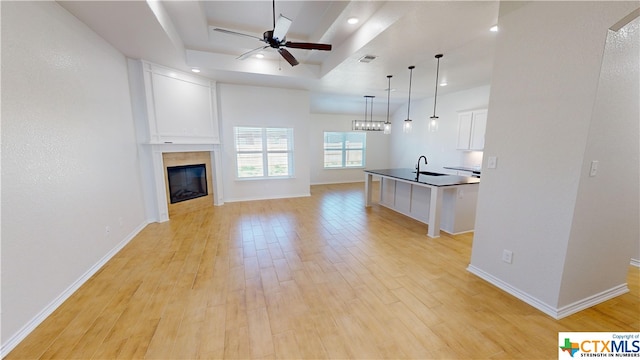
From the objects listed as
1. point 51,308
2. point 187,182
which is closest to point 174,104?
point 187,182

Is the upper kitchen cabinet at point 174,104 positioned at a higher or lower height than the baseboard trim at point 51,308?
higher

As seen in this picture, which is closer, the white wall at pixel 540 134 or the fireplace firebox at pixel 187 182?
the white wall at pixel 540 134

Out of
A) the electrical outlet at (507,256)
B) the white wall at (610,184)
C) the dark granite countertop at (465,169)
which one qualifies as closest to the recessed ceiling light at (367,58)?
the white wall at (610,184)

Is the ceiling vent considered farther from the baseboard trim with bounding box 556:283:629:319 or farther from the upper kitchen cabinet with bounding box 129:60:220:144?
the baseboard trim with bounding box 556:283:629:319

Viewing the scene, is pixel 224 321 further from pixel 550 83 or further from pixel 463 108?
pixel 463 108

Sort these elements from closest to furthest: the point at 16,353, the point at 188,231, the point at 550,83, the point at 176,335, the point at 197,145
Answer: the point at 16,353 < the point at 176,335 < the point at 550,83 < the point at 188,231 < the point at 197,145

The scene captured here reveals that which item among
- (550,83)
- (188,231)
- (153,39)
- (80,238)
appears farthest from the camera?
(188,231)

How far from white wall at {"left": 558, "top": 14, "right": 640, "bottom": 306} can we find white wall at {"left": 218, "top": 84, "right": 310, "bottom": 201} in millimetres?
5293

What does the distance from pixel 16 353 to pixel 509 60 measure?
446 cm

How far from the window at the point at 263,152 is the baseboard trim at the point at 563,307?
502cm

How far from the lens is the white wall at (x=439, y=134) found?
6277 mm

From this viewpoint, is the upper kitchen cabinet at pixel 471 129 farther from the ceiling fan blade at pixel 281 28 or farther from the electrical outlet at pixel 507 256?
the ceiling fan blade at pixel 281 28

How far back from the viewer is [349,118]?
8773 millimetres

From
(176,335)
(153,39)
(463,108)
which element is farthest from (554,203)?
(463,108)
